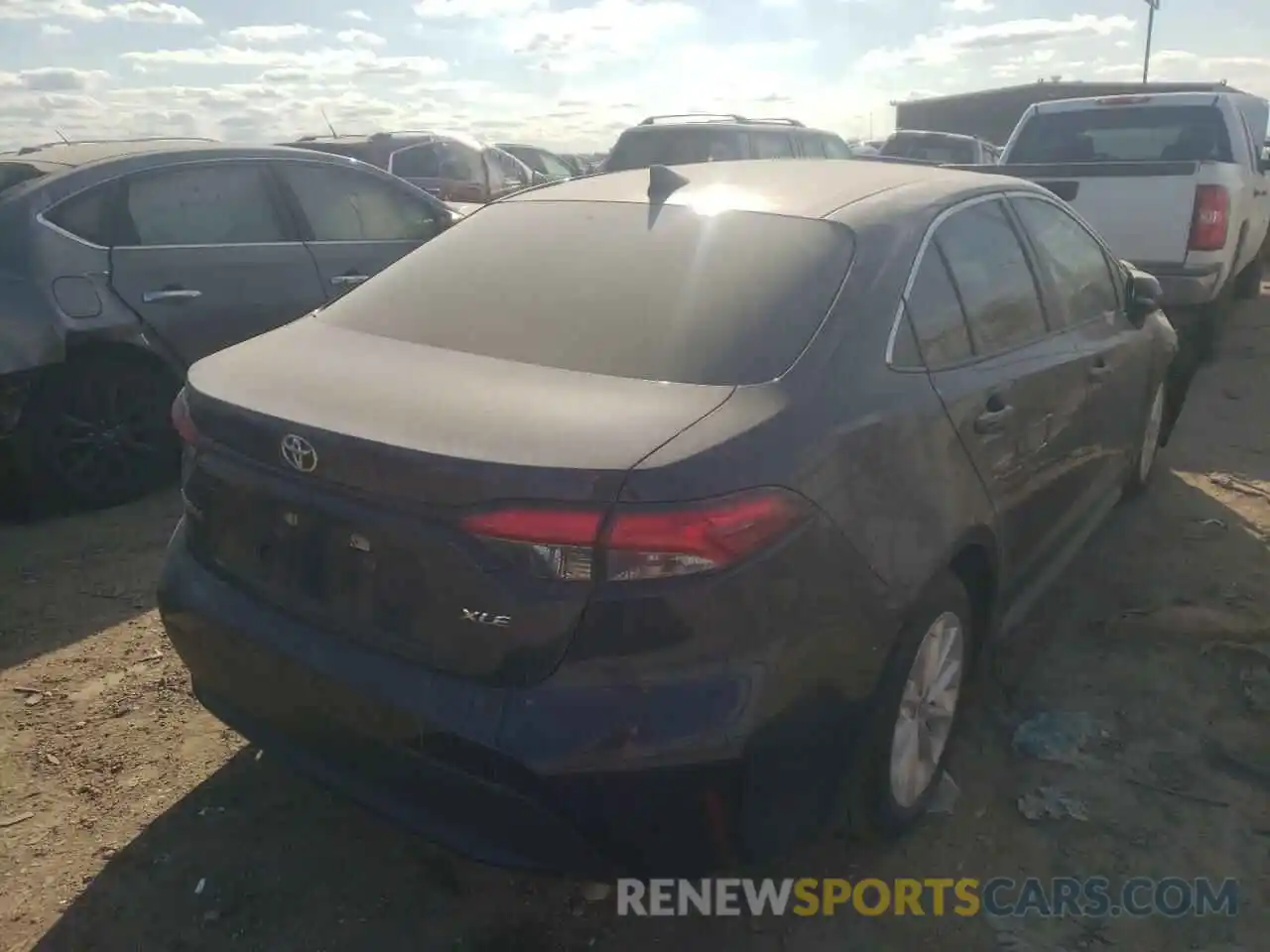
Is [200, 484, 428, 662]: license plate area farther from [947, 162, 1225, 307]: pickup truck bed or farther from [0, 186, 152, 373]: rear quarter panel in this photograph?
[947, 162, 1225, 307]: pickup truck bed

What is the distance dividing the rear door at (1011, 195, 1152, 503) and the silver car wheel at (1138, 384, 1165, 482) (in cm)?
42

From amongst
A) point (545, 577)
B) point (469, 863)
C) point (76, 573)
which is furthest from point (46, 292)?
point (545, 577)

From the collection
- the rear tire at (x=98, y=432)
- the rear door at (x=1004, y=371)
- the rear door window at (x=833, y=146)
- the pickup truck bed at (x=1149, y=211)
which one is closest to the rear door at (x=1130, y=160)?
the pickup truck bed at (x=1149, y=211)

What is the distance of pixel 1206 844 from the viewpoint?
2.74 m

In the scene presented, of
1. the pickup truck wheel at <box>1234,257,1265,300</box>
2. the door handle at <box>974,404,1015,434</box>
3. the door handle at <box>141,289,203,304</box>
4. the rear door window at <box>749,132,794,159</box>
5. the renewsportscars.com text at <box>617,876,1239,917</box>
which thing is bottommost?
the pickup truck wheel at <box>1234,257,1265,300</box>

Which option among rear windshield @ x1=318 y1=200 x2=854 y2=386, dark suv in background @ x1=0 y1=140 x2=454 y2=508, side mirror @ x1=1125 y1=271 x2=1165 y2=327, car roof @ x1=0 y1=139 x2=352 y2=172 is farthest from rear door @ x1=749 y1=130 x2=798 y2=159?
rear windshield @ x1=318 y1=200 x2=854 y2=386

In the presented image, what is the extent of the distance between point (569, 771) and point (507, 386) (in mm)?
814

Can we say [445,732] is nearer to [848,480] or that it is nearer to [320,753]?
[320,753]

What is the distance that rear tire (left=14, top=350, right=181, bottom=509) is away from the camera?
4.60 metres

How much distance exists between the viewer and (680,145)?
10031mm

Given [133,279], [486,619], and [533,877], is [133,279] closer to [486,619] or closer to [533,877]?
[533,877]

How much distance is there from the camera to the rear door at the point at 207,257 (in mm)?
4926

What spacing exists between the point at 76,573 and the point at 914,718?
3.39 m

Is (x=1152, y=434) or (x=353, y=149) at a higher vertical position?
(x=353, y=149)
